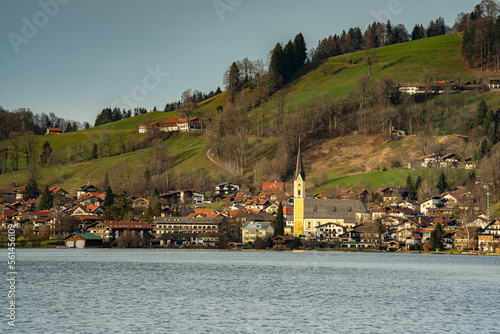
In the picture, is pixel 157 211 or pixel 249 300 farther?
pixel 157 211

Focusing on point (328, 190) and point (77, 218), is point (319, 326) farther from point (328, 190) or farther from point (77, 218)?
point (328, 190)

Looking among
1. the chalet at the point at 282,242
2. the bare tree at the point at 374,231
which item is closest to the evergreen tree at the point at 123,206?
the chalet at the point at 282,242

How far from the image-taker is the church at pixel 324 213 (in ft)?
401

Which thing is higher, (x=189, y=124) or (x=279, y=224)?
(x=189, y=124)

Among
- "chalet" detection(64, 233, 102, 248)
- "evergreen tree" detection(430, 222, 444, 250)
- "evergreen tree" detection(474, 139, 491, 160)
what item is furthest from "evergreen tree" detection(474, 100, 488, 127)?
"chalet" detection(64, 233, 102, 248)

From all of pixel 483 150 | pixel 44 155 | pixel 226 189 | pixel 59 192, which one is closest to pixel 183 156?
pixel 226 189

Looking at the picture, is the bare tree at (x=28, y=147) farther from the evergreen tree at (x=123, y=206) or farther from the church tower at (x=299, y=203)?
the church tower at (x=299, y=203)

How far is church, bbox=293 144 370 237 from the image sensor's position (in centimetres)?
12212

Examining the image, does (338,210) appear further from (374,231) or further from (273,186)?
(273,186)

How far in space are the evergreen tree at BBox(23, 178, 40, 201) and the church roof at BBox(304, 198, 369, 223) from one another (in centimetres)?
6352

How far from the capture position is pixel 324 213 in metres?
122

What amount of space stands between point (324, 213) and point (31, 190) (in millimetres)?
67063

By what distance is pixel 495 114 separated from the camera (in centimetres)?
Answer: 14650

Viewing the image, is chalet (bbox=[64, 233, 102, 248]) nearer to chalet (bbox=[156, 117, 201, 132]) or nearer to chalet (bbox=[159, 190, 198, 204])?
chalet (bbox=[159, 190, 198, 204])
